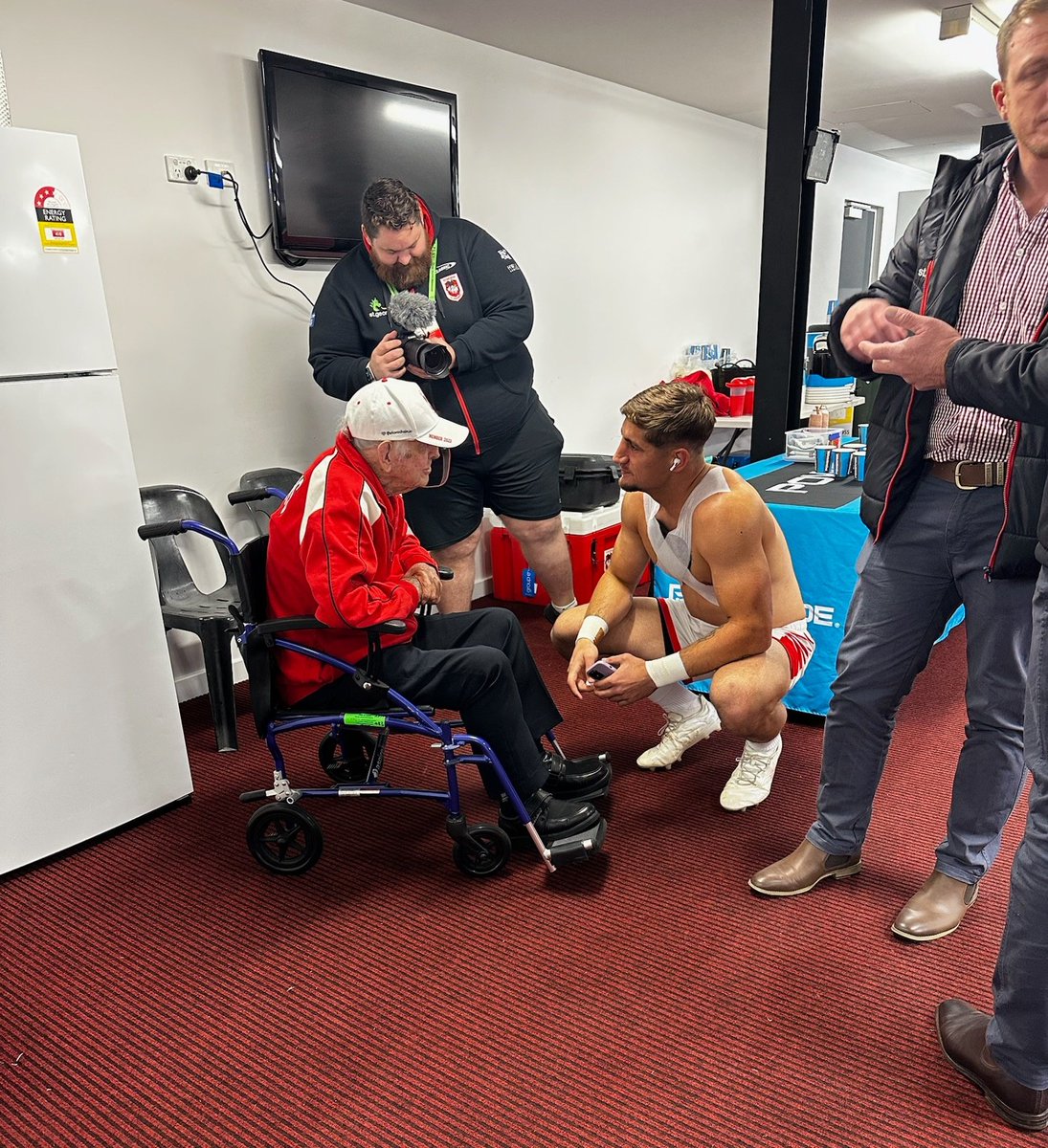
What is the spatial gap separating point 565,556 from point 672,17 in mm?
2354

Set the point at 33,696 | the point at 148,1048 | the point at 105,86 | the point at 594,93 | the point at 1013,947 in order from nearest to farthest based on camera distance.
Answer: the point at 1013,947, the point at 148,1048, the point at 33,696, the point at 105,86, the point at 594,93

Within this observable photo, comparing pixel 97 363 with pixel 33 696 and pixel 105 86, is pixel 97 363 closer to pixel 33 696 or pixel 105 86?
pixel 33 696

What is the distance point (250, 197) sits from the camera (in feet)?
10.4

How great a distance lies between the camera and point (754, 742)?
2.37 metres

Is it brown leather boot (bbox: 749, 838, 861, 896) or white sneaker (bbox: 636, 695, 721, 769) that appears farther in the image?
white sneaker (bbox: 636, 695, 721, 769)

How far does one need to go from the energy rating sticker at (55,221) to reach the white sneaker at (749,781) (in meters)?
2.10

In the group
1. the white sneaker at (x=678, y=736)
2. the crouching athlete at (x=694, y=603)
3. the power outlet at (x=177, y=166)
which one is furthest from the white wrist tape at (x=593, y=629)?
the power outlet at (x=177, y=166)

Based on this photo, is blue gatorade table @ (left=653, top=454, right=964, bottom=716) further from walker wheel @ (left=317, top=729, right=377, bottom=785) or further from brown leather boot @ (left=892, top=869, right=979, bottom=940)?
walker wheel @ (left=317, top=729, right=377, bottom=785)

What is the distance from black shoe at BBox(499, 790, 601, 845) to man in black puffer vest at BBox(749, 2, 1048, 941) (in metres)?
0.54

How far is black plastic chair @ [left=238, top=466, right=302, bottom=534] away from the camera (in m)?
3.26

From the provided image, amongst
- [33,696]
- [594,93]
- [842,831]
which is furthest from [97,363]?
[594,93]

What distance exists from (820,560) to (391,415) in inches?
54.9

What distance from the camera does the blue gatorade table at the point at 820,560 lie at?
2588mm

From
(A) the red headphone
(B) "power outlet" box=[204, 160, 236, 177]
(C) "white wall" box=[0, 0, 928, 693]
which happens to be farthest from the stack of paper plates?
(B) "power outlet" box=[204, 160, 236, 177]
